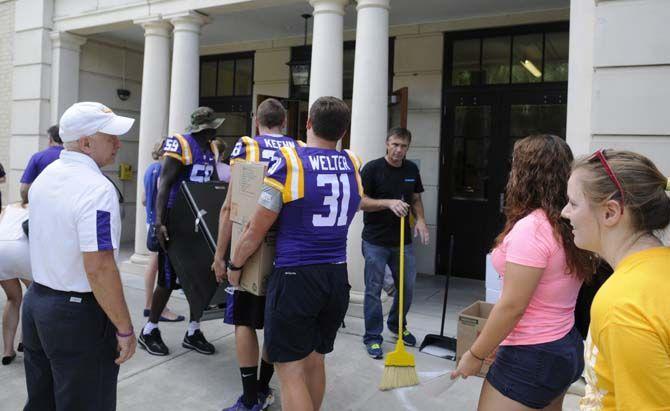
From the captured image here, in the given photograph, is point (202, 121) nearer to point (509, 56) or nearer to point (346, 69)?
point (346, 69)

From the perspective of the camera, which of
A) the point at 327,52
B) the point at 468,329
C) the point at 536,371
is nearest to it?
the point at 536,371

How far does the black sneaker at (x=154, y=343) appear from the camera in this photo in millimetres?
4586

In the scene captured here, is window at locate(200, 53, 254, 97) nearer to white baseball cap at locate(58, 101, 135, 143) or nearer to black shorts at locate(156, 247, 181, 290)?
black shorts at locate(156, 247, 181, 290)

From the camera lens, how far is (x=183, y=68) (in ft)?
23.7

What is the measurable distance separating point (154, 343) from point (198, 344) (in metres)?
0.37

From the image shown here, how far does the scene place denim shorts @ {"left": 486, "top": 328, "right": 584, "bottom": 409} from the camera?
213 cm

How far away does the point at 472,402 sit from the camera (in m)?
3.87

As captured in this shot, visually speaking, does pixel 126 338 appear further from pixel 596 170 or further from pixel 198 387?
pixel 596 170

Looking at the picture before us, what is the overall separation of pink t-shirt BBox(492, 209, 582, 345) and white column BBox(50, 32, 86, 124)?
8.45 meters

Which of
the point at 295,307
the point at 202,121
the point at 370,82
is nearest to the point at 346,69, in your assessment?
the point at 370,82

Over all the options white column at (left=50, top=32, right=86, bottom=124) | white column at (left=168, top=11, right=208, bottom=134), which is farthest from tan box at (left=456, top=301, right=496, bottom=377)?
white column at (left=50, top=32, right=86, bottom=124)

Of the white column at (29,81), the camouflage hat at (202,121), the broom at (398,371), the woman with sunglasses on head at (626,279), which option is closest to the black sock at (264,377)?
the broom at (398,371)

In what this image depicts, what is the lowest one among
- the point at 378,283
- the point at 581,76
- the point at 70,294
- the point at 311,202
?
the point at 378,283

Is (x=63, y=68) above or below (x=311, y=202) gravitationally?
above
